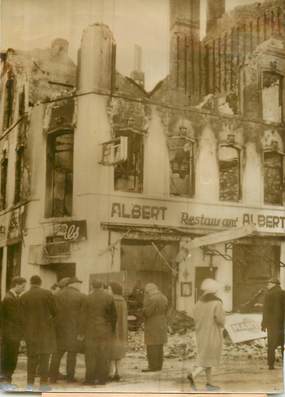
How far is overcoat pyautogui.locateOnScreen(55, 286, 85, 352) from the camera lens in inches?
186

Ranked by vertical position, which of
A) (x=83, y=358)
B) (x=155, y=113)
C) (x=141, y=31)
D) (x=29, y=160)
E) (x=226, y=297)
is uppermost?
(x=141, y=31)

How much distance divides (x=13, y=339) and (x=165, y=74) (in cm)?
229

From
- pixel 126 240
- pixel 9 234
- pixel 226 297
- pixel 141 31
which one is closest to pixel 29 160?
pixel 9 234

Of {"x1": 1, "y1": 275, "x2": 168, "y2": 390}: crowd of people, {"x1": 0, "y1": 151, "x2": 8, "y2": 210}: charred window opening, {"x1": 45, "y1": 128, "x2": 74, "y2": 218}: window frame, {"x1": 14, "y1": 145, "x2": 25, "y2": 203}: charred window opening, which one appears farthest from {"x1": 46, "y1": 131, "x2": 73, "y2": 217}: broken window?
{"x1": 1, "y1": 275, "x2": 168, "y2": 390}: crowd of people

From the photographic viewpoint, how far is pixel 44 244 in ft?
16.0

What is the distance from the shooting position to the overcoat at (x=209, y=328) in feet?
16.0

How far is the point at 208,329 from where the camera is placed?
4.89 metres

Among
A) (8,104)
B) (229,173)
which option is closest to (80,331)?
(229,173)

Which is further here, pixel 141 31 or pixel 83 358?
pixel 141 31

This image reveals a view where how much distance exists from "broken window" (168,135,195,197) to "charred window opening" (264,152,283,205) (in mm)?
612

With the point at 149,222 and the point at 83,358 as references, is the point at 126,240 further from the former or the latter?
the point at 83,358

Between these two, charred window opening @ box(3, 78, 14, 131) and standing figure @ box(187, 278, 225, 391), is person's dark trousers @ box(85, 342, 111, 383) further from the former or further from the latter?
charred window opening @ box(3, 78, 14, 131)

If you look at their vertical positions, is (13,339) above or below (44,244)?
below

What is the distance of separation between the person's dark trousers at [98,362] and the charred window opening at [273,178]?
5.60 feet
